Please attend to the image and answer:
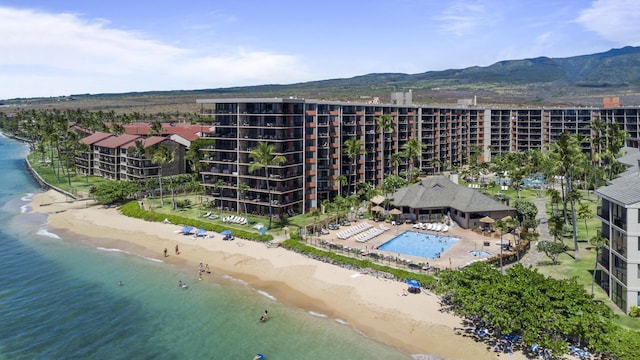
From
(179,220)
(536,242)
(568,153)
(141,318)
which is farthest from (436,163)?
Result: (141,318)

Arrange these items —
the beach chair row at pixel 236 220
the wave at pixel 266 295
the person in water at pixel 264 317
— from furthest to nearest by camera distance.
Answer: the beach chair row at pixel 236 220, the wave at pixel 266 295, the person in water at pixel 264 317

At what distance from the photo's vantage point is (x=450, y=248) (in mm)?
71000

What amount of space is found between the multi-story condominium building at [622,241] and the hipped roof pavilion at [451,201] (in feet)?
93.9

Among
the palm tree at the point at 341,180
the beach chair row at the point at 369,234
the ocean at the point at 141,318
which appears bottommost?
the ocean at the point at 141,318

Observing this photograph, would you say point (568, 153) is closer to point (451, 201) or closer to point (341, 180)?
point (451, 201)

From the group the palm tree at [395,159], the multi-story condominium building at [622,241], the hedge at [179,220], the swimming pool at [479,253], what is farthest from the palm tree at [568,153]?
the palm tree at [395,159]

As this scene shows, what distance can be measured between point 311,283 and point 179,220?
37.0 meters

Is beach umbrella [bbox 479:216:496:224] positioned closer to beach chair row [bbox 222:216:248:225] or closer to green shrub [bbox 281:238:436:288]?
green shrub [bbox 281:238:436:288]

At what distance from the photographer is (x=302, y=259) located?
219ft

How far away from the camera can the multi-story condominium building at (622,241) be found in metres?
44.5

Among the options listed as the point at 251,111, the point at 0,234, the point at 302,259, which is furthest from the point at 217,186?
the point at 0,234

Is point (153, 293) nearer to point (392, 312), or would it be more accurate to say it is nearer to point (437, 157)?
point (392, 312)

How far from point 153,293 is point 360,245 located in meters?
30.0

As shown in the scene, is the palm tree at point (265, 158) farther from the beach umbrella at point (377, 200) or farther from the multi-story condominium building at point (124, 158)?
the multi-story condominium building at point (124, 158)
